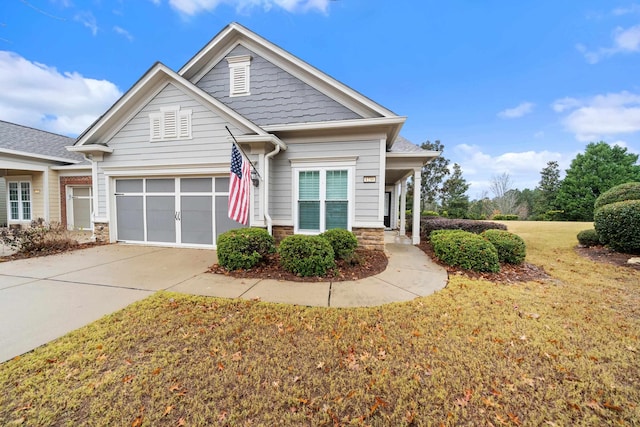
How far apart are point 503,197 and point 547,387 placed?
4086 cm

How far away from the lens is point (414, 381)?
228 cm

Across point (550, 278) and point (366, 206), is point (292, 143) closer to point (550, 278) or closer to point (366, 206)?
point (366, 206)

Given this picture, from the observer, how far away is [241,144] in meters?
7.05

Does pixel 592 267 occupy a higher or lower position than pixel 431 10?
lower

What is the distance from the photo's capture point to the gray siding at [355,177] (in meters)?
7.11

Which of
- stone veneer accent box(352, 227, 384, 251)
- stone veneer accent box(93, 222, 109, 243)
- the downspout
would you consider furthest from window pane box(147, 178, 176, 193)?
stone veneer accent box(352, 227, 384, 251)

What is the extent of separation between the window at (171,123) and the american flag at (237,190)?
2822mm

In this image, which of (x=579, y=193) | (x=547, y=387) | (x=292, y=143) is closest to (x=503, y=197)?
(x=579, y=193)

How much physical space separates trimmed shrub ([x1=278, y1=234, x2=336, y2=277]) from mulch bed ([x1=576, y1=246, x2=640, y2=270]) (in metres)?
7.98

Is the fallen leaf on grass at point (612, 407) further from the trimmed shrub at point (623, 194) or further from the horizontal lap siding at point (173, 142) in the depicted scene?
the trimmed shrub at point (623, 194)

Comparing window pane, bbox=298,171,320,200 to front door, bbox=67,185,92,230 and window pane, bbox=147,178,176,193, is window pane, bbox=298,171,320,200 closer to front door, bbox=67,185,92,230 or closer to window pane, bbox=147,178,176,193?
window pane, bbox=147,178,176,193

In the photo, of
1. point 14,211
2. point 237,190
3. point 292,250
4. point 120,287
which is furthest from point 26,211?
point 292,250

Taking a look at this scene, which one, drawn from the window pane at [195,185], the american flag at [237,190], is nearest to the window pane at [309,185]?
the american flag at [237,190]

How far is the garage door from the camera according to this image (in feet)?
25.1
